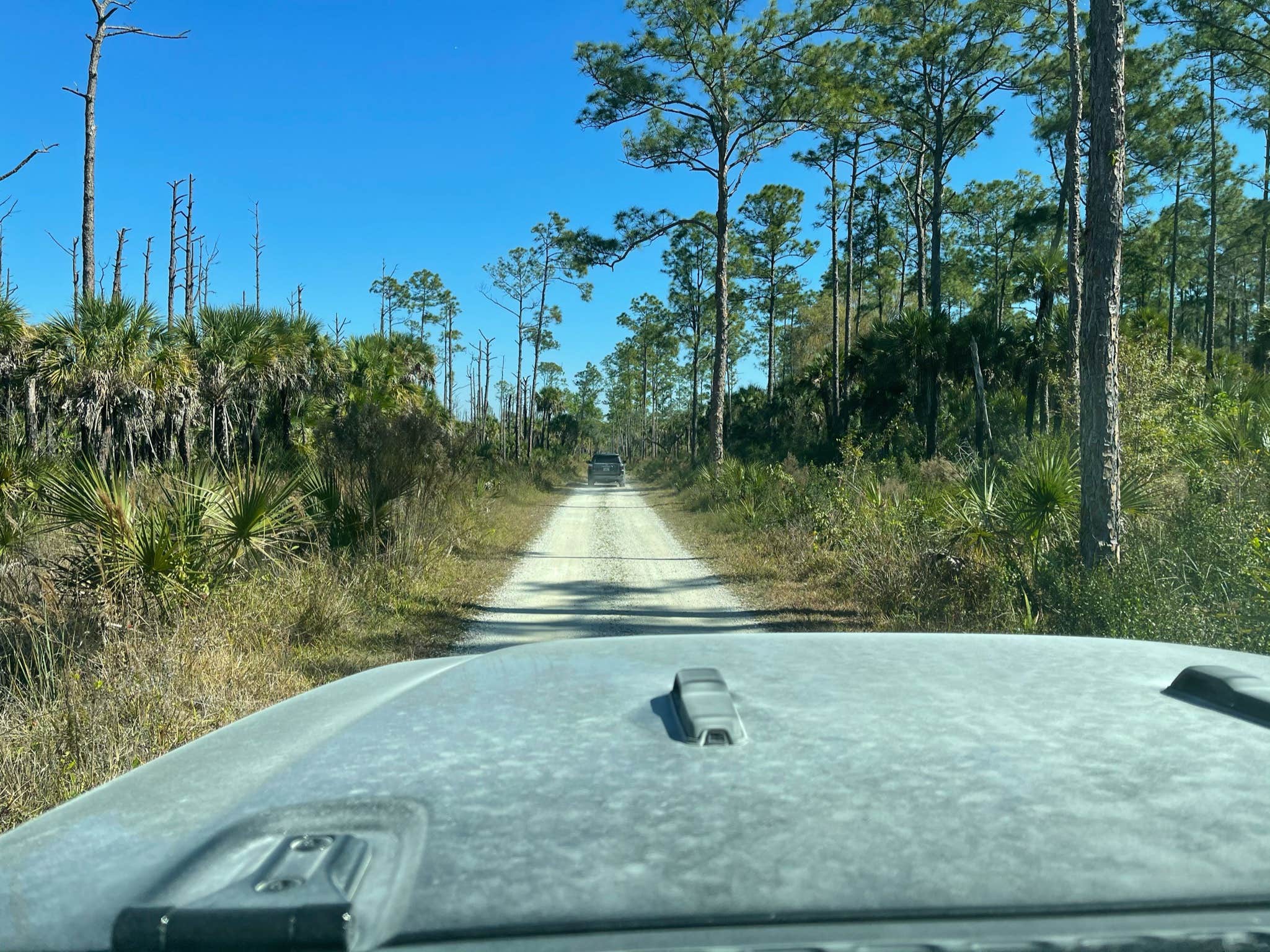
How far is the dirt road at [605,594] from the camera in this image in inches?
376

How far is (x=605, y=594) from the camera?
467 inches

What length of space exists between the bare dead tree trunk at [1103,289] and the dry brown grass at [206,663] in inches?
242

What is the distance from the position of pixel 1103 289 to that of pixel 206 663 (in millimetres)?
8167

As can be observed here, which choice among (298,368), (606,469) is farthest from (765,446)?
(298,368)

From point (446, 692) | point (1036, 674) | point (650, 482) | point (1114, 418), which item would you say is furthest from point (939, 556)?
point (650, 482)

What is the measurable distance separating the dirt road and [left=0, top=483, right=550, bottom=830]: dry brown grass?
1.75 feet

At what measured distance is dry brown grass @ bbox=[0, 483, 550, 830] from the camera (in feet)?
15.1

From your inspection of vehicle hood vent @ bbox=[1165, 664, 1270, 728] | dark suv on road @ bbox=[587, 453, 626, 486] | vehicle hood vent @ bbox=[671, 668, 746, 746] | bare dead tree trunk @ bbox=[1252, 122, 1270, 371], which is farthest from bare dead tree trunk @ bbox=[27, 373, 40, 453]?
bare dead tree trunk @ bbox=[1252, 122, 1270, 371]

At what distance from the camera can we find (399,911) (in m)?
1.15

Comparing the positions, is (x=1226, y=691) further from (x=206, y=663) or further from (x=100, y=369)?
(x=100, y=369)

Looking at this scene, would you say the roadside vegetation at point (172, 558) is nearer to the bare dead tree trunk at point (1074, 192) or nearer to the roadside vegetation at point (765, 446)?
the roadside vegetation at point (765, 446)

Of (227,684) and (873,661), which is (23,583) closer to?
(227,684)

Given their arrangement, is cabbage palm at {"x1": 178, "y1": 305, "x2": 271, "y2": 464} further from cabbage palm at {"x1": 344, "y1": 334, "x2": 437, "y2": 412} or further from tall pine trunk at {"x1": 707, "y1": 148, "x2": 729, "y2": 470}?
tall pine trunk at {"x1": 707, "y1": 148, "x2": 729, "y2": 470}

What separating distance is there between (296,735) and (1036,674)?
191 centimetres
